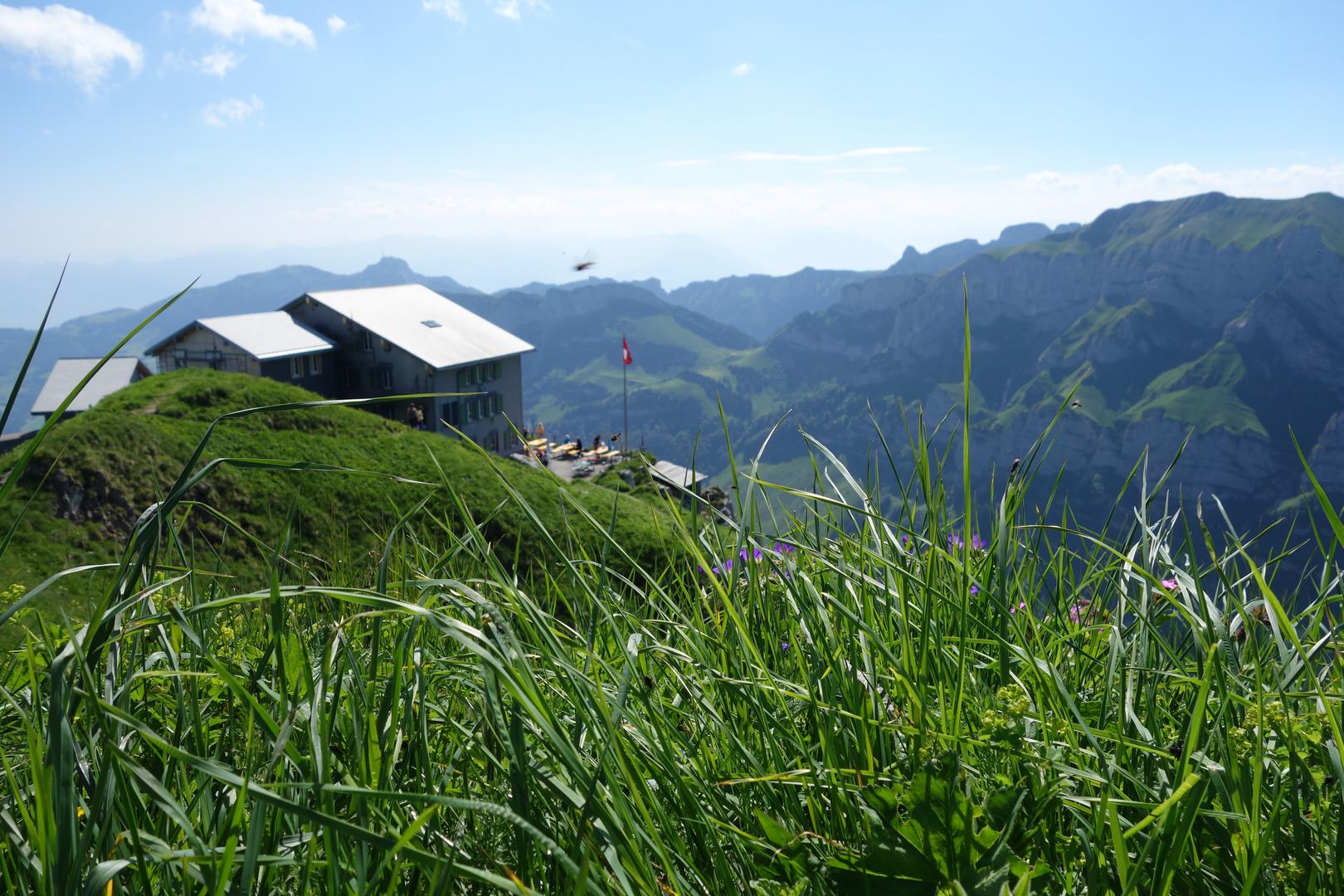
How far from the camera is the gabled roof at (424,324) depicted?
48.6 meters

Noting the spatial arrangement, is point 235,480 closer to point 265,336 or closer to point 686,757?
point 265,336

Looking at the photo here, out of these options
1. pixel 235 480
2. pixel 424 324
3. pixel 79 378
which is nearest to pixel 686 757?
pixel 235 480

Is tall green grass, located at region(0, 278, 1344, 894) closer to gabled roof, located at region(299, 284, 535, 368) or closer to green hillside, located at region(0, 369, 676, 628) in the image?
green hillside, located at region(0, 369, 676, 628)

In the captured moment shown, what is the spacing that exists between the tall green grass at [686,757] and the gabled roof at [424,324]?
47.2 metres

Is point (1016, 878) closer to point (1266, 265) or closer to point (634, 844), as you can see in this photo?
point (634, 844)

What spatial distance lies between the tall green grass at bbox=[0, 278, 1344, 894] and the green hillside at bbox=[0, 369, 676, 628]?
492 inches

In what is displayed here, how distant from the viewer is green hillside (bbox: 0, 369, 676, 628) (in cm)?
1950

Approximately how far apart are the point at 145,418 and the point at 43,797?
28450 millimetres

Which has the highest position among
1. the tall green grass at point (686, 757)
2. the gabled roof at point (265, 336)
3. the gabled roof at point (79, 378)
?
the tall green grass at point (686, 757)

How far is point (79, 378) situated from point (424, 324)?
20371mm

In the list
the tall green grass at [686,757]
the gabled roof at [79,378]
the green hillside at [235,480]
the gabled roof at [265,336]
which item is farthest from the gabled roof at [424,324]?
the tall green grass at [686,757]

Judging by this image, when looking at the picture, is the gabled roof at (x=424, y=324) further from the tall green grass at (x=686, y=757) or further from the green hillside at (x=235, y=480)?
the tall green grass at (x=686, y=757)

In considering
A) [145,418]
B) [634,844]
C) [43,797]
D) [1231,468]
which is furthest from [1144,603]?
[1231,468]

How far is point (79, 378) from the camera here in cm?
5212
